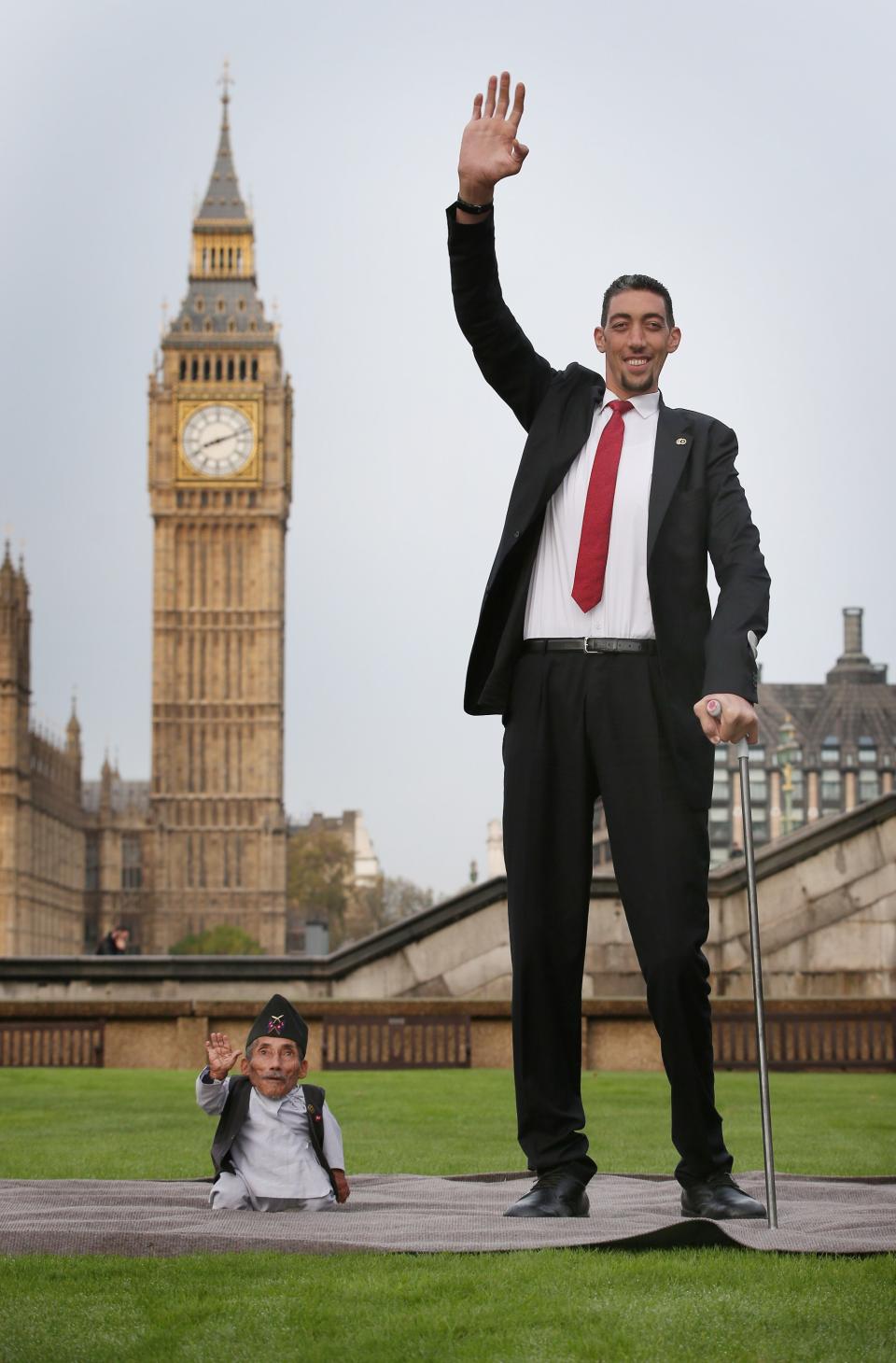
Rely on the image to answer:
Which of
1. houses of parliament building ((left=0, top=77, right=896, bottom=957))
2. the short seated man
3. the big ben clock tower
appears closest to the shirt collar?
the short seated man

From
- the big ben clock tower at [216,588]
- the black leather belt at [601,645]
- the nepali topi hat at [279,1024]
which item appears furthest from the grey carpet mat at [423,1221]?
the big ben clock tower at [216,588]

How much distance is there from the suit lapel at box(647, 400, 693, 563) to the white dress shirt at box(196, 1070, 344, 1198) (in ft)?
4.76

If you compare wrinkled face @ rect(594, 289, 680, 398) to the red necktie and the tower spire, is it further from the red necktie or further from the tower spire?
the tower spire

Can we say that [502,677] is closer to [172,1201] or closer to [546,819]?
[546,819]

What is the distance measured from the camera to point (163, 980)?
49.6 ft

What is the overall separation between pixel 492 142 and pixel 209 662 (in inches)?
3439

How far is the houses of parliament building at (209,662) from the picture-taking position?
8819 cm

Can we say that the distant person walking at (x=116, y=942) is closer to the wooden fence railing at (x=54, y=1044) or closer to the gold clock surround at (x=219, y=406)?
the wooden fence railing at (x=54, y=1044)

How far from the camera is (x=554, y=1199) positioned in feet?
13.6

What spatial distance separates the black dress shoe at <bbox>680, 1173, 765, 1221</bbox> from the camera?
4039 mm

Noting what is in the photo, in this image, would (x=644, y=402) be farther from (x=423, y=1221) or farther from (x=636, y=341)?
(x=423, y=1221)

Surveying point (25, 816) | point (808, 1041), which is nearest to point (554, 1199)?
point (808, 1041)

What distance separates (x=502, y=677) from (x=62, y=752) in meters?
92.7

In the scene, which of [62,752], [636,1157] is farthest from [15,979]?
[62,752]
